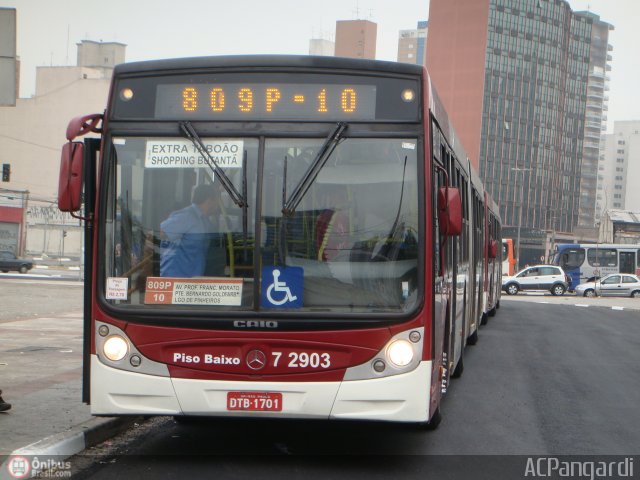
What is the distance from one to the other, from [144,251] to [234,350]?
99cm

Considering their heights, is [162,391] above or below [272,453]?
above

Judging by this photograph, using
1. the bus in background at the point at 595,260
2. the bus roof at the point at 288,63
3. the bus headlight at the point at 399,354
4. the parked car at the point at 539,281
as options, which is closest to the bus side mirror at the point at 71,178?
the bus roof at the point at 288,63

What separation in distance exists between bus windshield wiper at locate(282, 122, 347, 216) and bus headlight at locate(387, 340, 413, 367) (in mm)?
1192

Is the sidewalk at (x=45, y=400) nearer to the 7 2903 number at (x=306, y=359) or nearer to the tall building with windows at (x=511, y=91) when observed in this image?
the 7 2903 number at (x=306, y=359)

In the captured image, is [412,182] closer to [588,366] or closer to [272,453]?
[272,453]

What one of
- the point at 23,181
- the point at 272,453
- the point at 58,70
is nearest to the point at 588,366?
the point at 272,453

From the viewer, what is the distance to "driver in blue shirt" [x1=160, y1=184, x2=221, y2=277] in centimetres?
709

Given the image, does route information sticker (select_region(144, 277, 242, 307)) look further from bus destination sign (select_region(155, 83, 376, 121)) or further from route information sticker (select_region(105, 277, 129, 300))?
bus destination sign (select_region(155, 83, 376, 121))

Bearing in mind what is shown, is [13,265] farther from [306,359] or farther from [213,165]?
[306,359]

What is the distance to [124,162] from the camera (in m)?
7.29

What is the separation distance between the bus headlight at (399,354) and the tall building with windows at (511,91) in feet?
411

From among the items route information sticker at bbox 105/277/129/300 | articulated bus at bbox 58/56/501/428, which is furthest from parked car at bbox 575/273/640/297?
route information sticker at bbox 105/277/129/300

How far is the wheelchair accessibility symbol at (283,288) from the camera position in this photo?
6977mm

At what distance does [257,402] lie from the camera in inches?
272
